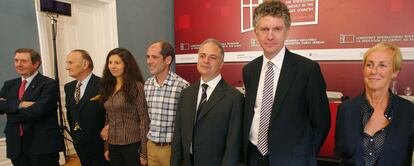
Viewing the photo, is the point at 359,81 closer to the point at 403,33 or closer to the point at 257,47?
the point at 403,33

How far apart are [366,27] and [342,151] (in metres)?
2.76

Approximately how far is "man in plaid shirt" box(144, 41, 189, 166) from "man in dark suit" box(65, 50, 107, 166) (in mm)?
504

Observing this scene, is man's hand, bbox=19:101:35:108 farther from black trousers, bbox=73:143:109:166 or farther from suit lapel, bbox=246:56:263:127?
suit lapel, bbox=246:56:263:127

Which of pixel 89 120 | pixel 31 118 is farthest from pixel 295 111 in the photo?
pixel 31 118

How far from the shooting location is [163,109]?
190 centimetres

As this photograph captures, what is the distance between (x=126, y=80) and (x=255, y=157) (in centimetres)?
117

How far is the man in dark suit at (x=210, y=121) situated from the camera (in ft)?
4.88

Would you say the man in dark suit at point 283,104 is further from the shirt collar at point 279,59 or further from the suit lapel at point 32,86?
the suit lapel at point 32,86

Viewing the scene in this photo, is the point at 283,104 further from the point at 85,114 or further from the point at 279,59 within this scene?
the point at 85,114

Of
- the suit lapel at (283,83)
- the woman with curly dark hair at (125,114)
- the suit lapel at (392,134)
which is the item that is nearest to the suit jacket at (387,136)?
the suit lapel at (392,134)

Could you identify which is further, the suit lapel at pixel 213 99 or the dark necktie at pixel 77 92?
the dark necktie at pixel 77 92

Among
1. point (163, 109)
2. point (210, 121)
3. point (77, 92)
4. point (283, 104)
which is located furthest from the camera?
point (77, 92)

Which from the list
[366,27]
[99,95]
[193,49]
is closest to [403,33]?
[366,27]

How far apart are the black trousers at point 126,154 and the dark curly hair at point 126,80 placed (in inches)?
13.8
